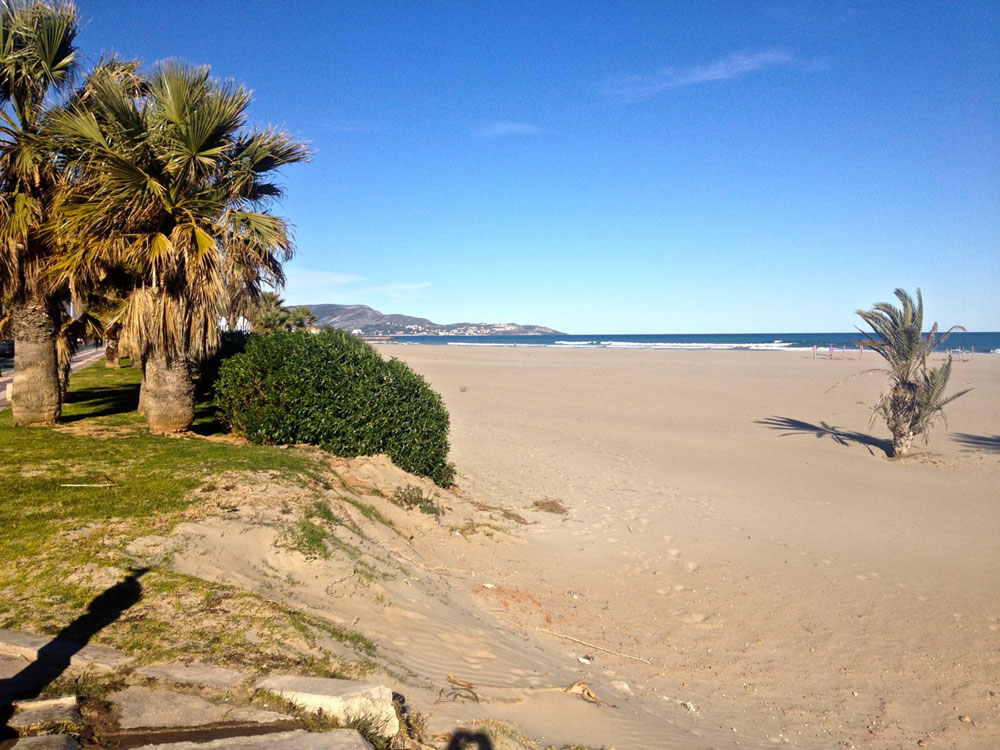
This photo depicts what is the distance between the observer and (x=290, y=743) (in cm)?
311

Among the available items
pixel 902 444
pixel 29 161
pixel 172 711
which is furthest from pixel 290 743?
pixel 902 444

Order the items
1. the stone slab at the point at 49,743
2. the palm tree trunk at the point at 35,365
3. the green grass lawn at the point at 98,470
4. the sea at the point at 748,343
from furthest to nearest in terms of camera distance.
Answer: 1. the sea at the point at 748,343
2. the palm tree trunk at the point at 35,365
3. the green grass lawn at the point at 98,470
4. the stone slab at the point at 49,743

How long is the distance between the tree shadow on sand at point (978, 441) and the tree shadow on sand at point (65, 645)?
19273mm

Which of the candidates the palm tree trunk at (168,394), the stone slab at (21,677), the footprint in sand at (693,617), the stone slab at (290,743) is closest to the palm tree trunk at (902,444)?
the footprint in sand at (693,617)

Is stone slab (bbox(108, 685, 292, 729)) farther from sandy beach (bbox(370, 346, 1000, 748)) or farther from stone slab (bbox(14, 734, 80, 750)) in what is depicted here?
sandy beach (bbox(370, 346, 1000, 748))

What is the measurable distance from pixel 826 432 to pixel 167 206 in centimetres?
1796

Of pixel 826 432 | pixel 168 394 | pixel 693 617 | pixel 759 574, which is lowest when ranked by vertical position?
pixel 693 617

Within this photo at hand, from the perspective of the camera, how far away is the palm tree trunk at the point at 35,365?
402 inches

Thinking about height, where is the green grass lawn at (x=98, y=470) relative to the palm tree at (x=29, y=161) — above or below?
below

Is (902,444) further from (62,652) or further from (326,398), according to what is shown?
(62,652)

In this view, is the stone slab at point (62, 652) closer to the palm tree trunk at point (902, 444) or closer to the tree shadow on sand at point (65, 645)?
the tree shadow on sand at point (65, 645)

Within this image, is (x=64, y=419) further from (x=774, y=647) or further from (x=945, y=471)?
(x=945, y=471)

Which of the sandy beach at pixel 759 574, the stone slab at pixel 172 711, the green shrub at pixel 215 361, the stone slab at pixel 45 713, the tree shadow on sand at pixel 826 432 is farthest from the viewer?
the tree shadow on sand at pixel 826 432

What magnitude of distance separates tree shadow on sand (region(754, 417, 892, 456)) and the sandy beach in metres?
0.14
